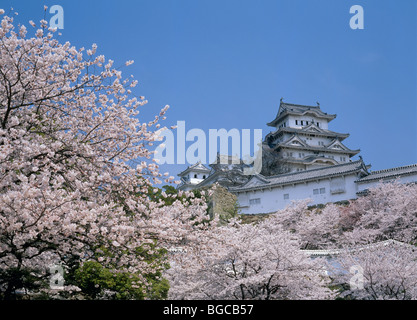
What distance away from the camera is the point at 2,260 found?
324 inches

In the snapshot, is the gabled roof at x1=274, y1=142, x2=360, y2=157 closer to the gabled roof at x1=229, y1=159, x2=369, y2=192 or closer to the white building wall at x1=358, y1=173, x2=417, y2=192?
the gabled roof at x1=229, y1=159, x2=369, y2=192

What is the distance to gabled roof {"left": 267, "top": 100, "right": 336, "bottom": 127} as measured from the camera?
5682 cm

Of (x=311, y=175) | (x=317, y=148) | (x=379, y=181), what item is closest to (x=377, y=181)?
(x=379, y=181)

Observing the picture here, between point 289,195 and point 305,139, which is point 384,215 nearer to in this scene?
point 289,195

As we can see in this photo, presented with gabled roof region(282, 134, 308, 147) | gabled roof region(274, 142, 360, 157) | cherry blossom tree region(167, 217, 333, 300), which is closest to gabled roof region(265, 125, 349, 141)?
gabled roof region(282, 134, 308, 147)

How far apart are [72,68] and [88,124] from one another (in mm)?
1269

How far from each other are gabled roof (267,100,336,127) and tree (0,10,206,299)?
4985 cm

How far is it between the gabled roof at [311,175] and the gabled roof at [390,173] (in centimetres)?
96

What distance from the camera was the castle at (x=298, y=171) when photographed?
3525cm

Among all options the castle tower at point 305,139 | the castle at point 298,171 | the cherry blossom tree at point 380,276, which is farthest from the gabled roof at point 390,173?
the cherry blossom tree at point 380,276

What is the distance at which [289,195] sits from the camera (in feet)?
124

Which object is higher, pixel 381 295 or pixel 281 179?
pixel 281 179

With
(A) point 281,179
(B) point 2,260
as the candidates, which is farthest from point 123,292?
(A) point 281,179

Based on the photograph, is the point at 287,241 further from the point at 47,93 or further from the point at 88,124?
the point at 47,93
